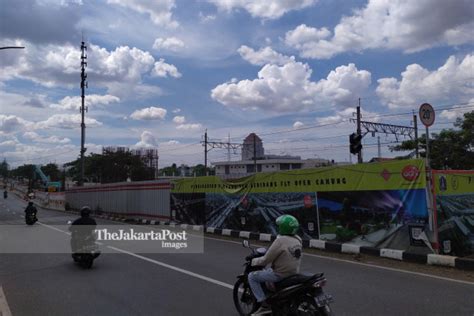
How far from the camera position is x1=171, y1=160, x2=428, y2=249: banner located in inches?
454

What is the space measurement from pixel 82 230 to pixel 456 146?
102 ft

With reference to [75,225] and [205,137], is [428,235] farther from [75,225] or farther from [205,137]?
[205,137]

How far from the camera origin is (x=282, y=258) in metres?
5.46

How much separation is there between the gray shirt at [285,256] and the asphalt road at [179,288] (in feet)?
4.31

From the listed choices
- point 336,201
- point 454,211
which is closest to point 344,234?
point 336,201

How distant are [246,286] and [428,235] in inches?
259

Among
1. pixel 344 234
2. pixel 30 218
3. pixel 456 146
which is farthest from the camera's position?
pixel 456 146


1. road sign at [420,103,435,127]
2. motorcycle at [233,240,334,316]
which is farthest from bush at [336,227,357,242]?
motorcycle at [233,240,334,316]

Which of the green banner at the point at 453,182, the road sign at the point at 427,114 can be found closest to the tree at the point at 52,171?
the road sign at the point at 427,114

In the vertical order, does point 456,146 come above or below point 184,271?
above

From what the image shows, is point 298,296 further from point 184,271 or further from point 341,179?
point 341,179

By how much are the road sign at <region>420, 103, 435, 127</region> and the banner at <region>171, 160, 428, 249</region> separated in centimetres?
114

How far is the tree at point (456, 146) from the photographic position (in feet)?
111

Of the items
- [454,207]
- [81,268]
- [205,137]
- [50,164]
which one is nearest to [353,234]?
[454,207]
